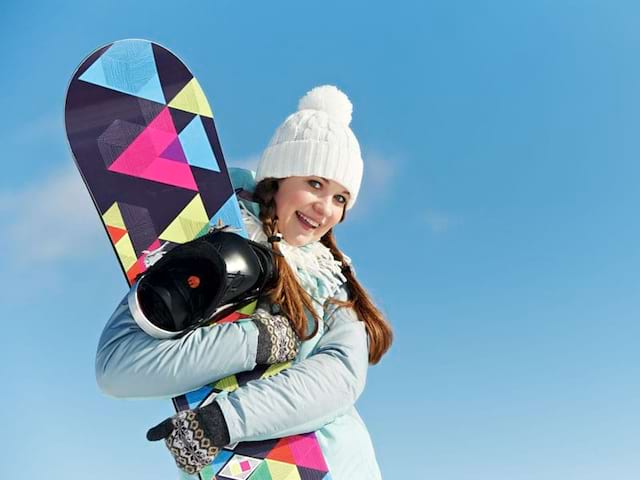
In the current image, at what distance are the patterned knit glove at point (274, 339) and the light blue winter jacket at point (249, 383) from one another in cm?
3

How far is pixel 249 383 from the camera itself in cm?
241

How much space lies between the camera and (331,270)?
288cm

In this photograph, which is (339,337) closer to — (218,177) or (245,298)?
(245,298)

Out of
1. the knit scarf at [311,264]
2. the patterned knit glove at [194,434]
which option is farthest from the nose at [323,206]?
the patterned knit glove at [194,434]

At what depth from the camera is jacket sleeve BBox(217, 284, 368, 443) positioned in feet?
7.68

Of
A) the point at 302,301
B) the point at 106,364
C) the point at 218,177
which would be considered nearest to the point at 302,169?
the point at 218,177

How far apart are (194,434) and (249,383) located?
239mm

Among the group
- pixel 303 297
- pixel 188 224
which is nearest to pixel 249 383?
pixel 303 297

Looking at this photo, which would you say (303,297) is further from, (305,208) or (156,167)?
(156,167)

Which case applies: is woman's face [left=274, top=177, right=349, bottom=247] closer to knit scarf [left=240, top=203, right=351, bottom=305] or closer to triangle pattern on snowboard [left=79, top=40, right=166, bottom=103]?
knit scarf [left=240, top=203, right=351, bottom=305]

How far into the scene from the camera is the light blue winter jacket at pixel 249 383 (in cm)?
231

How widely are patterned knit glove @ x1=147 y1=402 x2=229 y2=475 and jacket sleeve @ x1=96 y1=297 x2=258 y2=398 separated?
11 cm

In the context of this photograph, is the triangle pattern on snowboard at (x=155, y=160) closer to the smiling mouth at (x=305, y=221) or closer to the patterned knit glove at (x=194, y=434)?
the smiling mouth at (x=305, y=221)

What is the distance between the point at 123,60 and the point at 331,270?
3.84 feet
